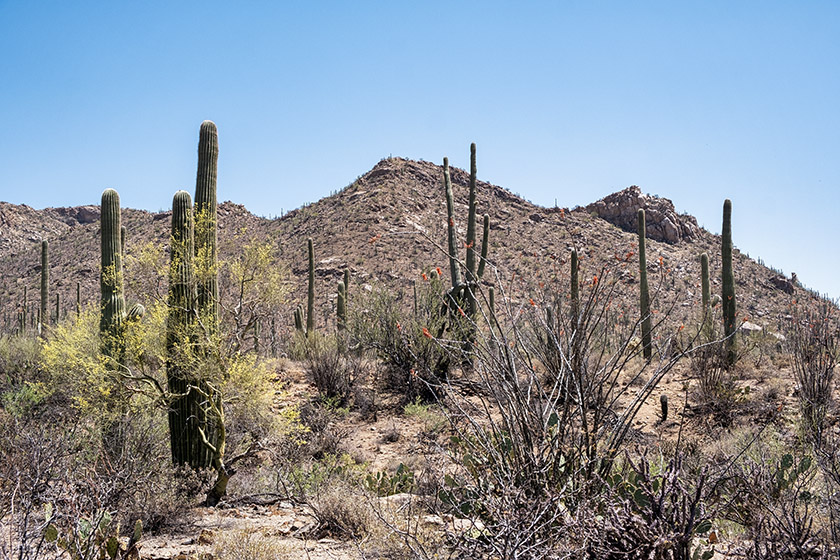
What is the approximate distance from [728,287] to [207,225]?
12508 mm

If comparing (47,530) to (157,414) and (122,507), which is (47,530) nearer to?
(122,507)

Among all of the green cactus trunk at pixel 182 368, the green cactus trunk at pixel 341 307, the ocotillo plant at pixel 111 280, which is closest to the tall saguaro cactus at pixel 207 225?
the green cactus trunk at pixel 182 368

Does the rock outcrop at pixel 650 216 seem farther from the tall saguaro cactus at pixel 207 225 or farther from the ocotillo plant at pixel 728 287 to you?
the tall saguaro cactus at pixel 207 225

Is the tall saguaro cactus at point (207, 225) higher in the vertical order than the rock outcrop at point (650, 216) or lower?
lower

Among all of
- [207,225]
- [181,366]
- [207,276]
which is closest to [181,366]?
[181,366]

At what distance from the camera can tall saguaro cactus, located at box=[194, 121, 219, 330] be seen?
8328 mm

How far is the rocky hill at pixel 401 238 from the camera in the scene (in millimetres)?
38906

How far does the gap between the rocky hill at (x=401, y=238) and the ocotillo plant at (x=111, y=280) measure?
19772 mm

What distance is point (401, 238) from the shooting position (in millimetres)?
44375

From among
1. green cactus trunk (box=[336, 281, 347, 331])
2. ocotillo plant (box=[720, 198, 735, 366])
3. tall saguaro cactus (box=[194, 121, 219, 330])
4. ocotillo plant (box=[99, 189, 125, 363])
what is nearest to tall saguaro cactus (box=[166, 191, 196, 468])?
tall saguaro cactus (box=[194, 121, 219, 330])

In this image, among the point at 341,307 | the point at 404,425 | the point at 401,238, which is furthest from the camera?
the point at 401,238

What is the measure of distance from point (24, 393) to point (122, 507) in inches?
332

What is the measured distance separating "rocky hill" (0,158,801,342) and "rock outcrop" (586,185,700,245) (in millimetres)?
85

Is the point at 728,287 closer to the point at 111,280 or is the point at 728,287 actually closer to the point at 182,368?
the point at 182,368
